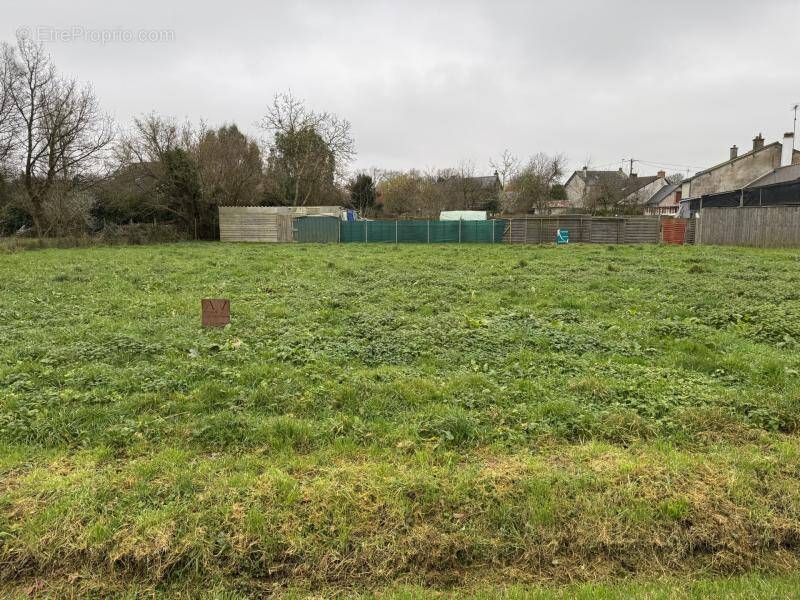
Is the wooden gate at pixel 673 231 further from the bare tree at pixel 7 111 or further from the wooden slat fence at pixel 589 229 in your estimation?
the bare tree at pixel 7 111

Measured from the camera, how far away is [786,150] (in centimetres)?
3512

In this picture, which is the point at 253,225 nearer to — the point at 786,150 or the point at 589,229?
the point at 589,229

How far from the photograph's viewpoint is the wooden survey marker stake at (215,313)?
6363 mm

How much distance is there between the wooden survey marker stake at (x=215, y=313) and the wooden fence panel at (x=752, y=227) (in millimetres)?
24129

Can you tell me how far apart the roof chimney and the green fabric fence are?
2452cm

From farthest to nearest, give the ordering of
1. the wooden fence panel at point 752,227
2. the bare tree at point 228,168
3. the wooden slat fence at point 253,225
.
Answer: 1. the bare tree at point 228,168
2. the wooden slat fence at point 253,225
3. the wooden fence panel at point 752,227

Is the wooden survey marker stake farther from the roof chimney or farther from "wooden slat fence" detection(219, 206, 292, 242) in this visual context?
the roof chimney


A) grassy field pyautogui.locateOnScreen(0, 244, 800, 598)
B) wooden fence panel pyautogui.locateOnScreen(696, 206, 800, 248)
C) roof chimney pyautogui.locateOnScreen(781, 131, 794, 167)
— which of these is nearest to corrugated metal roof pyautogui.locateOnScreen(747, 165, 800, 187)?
roof chimney pyautogui.locateOnScreen(781, 131, 794, 167)

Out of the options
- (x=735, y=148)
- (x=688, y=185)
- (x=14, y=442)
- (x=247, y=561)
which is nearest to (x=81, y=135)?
(x=14, y=442)

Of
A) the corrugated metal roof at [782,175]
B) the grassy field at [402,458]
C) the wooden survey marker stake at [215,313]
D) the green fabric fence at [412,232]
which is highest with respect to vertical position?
the corrugated metal roof at [782,175]

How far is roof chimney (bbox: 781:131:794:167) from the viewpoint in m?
34.5

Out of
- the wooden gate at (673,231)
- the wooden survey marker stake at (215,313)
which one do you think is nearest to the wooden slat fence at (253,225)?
the wooden gate at (673,231)

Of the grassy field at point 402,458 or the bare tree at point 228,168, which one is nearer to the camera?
the grassy field at point 402,458

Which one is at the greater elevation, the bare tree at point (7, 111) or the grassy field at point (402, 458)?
the bare tree at point (7, 111)
